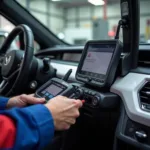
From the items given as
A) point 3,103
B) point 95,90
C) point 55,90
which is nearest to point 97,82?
point 95,90

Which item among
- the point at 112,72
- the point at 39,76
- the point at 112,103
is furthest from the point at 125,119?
the point at 39,76

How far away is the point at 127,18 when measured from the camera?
1.40 m

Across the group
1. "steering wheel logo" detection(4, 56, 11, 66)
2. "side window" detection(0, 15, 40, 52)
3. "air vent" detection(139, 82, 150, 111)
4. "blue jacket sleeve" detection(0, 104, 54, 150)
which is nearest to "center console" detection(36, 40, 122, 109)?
"air vent" detection(139, 82, 150, 111)

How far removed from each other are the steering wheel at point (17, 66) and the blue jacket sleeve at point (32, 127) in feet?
2.07

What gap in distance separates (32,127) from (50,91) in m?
0.43

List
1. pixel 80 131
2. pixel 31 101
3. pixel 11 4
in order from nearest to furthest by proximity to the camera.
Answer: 1. pixel 31 101
2. pixel 80 131
3. pixel 11 4

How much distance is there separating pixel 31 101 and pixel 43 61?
0.53m

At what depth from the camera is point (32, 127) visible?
0.89 m

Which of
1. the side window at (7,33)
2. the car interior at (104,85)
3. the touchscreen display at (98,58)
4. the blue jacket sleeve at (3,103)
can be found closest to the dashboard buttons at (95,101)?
the car interior at (104,85)

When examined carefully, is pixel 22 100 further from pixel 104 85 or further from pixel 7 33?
pixel 7 33

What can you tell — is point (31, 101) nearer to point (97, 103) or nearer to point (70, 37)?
point (97, 103)

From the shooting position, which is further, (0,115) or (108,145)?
(108,145)

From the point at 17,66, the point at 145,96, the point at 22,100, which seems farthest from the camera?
the point at 17,66

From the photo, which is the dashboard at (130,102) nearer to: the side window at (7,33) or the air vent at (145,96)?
the air vent at (145,96)
